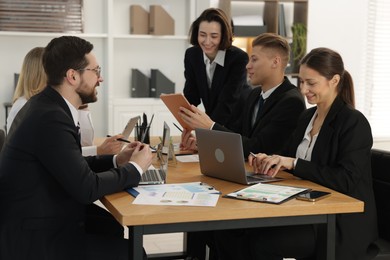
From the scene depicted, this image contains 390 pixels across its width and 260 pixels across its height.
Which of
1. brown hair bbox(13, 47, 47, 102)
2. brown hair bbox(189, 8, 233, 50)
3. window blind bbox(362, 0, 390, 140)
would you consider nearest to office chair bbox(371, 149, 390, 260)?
brown hair bbox(189, 8, 233, 50)

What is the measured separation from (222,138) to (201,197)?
14.8 inches

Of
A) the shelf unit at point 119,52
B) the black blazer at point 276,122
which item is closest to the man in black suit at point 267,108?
the black blazer at point 276,122

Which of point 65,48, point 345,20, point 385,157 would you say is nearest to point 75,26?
point 345,20

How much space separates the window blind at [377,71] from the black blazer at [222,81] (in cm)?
321

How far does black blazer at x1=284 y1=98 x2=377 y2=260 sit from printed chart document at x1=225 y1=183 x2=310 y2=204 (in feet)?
0.61

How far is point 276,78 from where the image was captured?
3445mm

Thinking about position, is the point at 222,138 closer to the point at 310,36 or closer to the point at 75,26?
the point at 75,26

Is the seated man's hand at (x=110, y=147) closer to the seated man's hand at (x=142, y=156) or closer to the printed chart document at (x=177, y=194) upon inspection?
the seated man's hand at (x=142, y=156)

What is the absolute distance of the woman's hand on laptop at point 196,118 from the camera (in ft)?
10.8

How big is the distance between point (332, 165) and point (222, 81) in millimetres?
1364

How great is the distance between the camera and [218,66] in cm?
404

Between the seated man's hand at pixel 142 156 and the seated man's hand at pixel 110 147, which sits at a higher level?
the seated man's hand at pixel 142 156

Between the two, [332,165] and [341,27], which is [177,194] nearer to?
[332,165]

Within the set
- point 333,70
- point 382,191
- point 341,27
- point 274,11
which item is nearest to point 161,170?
point 333,70
